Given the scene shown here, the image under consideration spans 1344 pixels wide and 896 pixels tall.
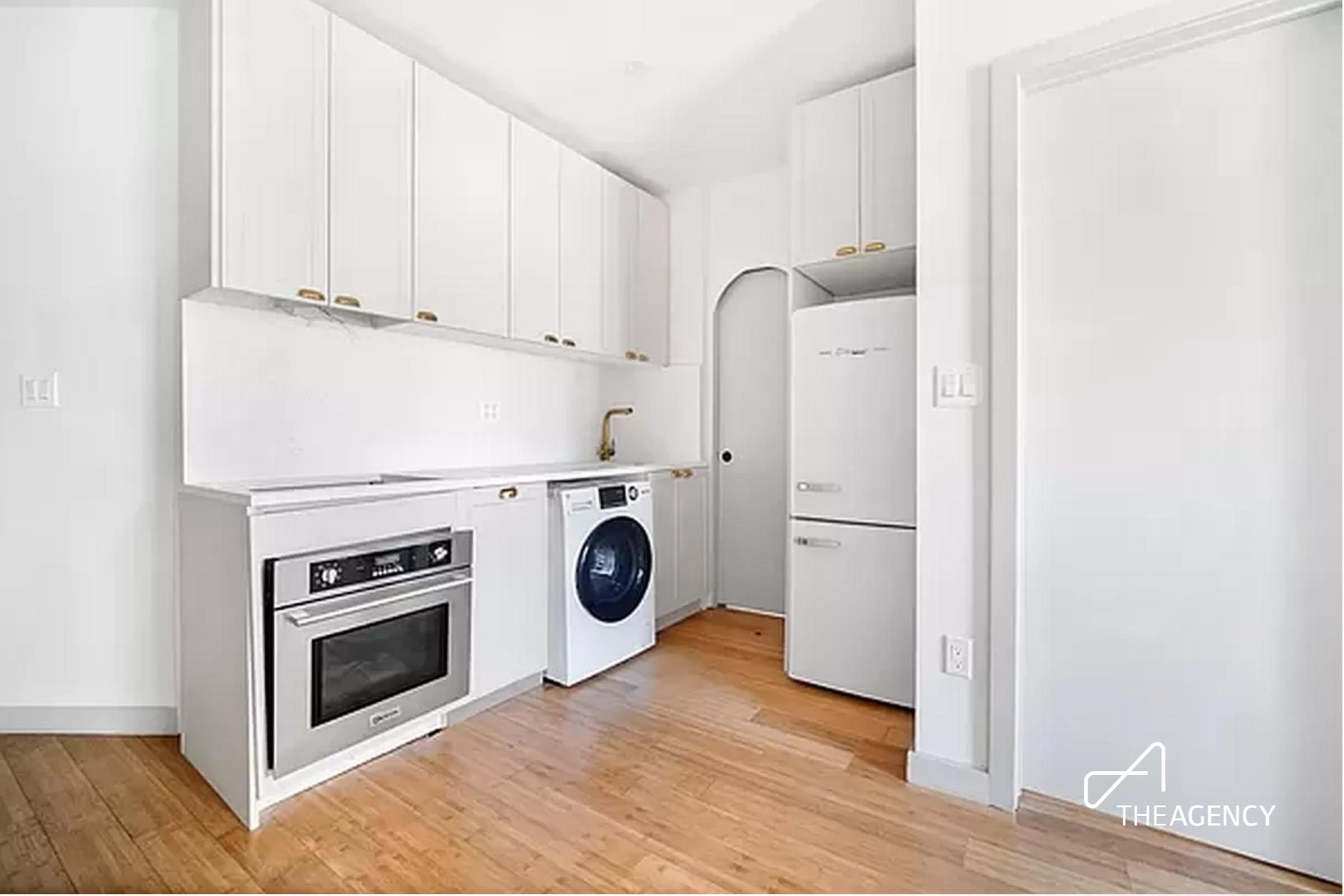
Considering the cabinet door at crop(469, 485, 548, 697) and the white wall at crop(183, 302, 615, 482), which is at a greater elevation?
the white wall at crop(183, 302, 615, 482)

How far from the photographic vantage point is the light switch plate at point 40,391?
2125mm

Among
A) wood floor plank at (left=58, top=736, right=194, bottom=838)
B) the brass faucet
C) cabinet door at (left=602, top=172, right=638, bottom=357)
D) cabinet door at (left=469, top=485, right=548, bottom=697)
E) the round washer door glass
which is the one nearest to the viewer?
wood floor plank at (left=58, top=736, right=194, bottom=838)

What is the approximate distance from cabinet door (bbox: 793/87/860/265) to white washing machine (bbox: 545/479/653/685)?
1.35 meters

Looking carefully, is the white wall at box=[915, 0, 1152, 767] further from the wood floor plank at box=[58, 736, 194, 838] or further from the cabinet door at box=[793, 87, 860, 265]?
the wood floor plank at box=[58, 736, 194, 838]

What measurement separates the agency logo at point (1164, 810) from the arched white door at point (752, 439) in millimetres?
2011

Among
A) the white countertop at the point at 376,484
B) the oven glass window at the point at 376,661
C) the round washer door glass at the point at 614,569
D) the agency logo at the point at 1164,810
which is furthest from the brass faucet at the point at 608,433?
the agency logo at the point at 1164,810

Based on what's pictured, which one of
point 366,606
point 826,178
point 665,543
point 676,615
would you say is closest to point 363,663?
point 366,606

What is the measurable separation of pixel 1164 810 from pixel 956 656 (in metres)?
0.59

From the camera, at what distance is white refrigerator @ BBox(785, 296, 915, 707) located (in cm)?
233

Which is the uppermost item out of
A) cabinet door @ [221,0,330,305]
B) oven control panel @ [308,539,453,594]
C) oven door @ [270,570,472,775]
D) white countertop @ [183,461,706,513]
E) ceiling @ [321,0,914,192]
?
ceiling @ [321,0,914,192]

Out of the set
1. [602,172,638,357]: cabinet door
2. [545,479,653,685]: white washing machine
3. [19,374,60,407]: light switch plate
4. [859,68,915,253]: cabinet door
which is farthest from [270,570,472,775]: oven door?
[859,68,915,253]: cabinet door

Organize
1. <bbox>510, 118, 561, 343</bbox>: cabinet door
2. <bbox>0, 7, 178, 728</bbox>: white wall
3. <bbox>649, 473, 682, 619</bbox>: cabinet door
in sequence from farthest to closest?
1. <bbox>649, 473, 682, 619</bbox>: cabinet door
2. <bbox>510, 118, 561, 343</bbox>: cabinet door
3. <bbox>0, 7, 178, 728</bbox>: white wall

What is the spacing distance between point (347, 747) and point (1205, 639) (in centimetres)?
241

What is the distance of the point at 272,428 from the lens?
90.9 inches
